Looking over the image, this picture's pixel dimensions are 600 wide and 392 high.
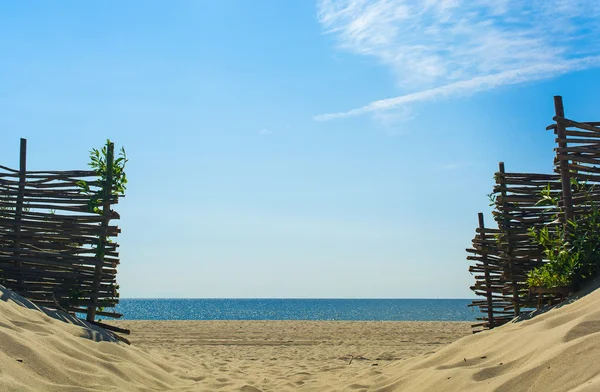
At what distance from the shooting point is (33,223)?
610 cm

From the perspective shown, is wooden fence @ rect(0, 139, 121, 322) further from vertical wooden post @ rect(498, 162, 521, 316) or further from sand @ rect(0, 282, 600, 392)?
vertical wooden post @ rect(498, 162, 521, 316)

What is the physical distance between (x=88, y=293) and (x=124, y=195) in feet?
3.98

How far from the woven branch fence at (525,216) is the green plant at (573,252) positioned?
0.11 meters

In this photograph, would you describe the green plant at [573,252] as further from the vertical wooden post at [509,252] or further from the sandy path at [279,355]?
the sandy path at [279,355]

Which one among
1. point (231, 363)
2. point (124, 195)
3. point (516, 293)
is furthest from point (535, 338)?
point (124, 195)

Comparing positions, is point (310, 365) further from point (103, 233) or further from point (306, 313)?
point (306, 313)

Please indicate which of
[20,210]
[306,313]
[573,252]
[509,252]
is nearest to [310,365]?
[509,252]

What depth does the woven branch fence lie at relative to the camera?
5.29 metres

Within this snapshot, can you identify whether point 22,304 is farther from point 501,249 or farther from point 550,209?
point 550,209

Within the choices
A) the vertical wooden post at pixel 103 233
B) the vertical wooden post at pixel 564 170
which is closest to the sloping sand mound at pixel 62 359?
the vertical wooden post at pixel 103 233

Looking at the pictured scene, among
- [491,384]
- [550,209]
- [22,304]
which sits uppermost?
[550,209]

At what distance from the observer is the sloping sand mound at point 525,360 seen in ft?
8.92

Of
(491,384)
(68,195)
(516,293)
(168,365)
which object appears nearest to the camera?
(491,384)

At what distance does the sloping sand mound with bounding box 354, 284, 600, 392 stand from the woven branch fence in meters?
1.21
